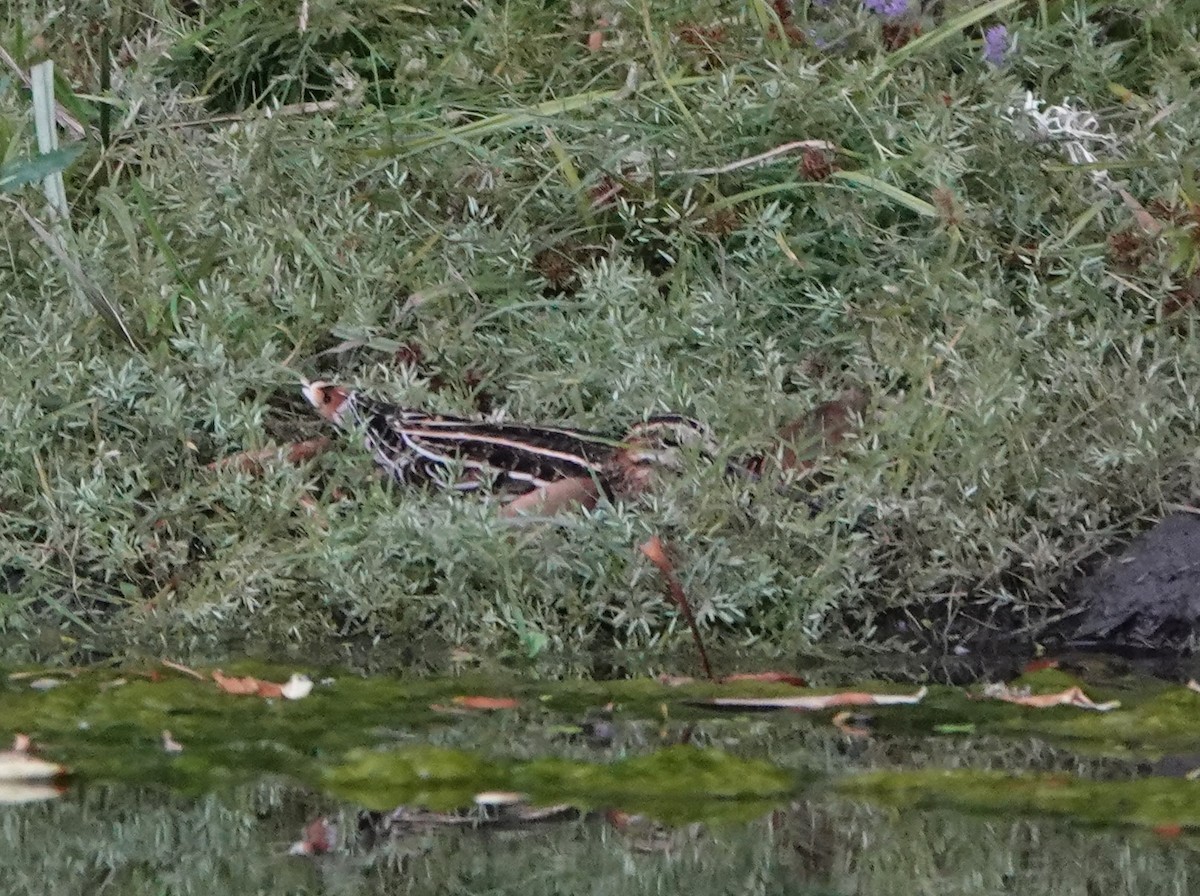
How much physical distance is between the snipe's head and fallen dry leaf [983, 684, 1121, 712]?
5.15ft

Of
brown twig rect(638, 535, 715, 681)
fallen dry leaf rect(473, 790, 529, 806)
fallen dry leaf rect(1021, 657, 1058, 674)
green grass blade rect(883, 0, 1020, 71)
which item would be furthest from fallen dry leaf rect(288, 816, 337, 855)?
green grass blade rect(883, 0, 1020, 71)

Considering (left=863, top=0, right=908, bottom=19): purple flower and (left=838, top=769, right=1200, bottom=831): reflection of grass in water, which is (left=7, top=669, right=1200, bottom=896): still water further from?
(left=863, top=0, right=908, bottom=19): purple flower

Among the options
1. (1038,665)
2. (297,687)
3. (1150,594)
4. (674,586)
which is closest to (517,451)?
(674,586)

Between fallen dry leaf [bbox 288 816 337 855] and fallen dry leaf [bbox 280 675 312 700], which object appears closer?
fallen dry leaf [bbox 288 816 337 855]

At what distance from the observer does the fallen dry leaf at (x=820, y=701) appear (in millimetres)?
2381

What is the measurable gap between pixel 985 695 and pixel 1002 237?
→ 1.76m

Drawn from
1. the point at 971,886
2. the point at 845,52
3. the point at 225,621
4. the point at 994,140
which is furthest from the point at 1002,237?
the point at 971,886

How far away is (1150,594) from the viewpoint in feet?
9.78

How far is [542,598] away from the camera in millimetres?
3062

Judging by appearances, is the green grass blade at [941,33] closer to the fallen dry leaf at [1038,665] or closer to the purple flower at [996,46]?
the purple flower at [996,46]

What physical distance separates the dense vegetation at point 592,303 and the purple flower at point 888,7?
0.02 metres

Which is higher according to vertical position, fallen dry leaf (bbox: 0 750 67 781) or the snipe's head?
the snipe's head

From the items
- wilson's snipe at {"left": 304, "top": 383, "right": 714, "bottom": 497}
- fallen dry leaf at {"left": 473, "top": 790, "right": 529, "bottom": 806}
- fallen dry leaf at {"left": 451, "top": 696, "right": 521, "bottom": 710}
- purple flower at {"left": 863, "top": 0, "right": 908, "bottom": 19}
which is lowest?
fallen dry leaf at {"left": 473, "top": 790, "right": 529, "bottom": 806}

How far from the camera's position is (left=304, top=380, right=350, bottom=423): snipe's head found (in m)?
3.56
